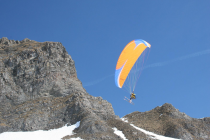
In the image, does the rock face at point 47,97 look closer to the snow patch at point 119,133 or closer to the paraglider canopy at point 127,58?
the snow patch at point 119,133

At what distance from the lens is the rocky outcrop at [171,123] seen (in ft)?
135

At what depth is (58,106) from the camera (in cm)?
4625

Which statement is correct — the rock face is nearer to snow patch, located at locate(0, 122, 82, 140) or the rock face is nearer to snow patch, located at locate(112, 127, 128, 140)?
snow patch, located at locate(112, 127, 128, 140)

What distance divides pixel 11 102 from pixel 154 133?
28019 mm

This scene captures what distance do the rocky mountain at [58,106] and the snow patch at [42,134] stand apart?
1.12 m

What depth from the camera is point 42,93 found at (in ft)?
164

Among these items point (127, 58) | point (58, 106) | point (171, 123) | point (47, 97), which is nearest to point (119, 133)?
point (171, 123)

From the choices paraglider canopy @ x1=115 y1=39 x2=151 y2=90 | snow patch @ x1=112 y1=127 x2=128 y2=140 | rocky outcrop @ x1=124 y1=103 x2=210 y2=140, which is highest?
paraglider canopy @ x1=115 y1=39 x2=151 y2=90

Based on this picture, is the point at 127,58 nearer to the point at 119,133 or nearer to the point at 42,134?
the point at 119,133

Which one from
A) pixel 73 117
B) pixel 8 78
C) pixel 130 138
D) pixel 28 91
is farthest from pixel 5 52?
pixel 130 138

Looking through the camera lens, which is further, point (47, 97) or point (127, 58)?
→ point (47, 97)

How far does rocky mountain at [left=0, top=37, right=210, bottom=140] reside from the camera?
133 feet

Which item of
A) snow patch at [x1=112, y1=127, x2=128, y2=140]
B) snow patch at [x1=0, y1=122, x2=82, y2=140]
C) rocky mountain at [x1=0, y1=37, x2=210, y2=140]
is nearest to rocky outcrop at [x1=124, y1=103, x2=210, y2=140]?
rocky mountain at [x1=0, y1=37, x2=210, y2=140]

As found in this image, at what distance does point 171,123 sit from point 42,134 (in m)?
23.1
